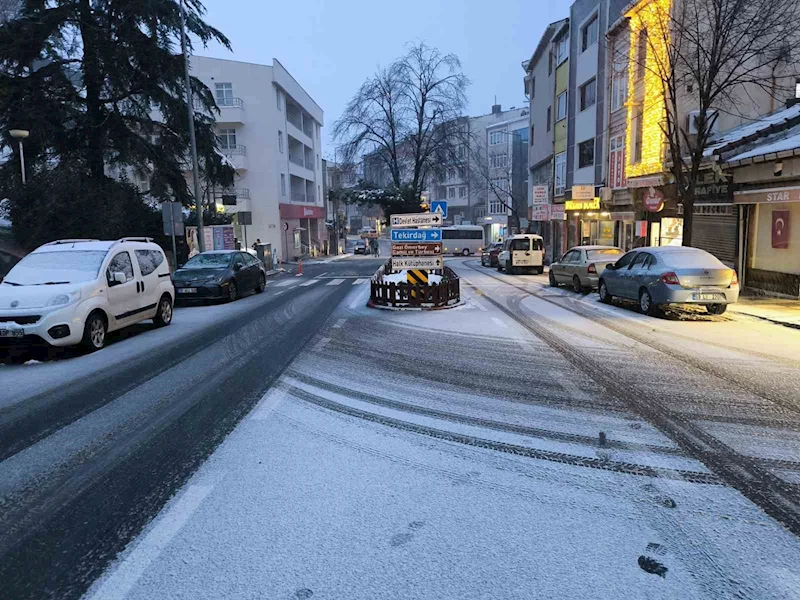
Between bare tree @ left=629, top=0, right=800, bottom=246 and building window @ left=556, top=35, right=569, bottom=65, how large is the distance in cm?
1129

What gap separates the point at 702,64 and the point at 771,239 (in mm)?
5382

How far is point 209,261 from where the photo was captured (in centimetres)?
1838

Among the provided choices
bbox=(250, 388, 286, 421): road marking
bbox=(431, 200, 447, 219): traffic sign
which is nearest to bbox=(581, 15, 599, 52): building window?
bbox=(431, 200, 447, 219): traffic sign

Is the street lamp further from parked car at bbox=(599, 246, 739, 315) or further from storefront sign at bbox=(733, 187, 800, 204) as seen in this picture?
storefront sign at bbox=(733, 187, 800, 204)

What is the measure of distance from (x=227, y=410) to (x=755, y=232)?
1689 centimetres

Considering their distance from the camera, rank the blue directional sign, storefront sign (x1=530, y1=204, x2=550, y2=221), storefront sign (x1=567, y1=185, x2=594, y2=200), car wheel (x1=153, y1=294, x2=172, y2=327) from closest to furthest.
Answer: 1. car wheel (x1=153, y1=294, x2=172, y2=327)
2. the blue directional sign
3. storefront sign (x1=567, y1=185, x2=594, y2=200)
4. storefront sign (x1=530, y1=204, x2=550, y2=221)

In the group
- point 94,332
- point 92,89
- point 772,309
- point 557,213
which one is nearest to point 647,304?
point 772,309

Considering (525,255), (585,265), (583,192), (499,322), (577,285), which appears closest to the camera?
(499,322)

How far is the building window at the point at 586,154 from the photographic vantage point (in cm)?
3250

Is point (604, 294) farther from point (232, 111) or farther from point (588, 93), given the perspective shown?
point (232, 111)

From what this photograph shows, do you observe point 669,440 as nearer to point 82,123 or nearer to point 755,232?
point 755,232

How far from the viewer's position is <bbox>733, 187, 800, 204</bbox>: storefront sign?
561 inches

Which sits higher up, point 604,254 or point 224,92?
point 224,92

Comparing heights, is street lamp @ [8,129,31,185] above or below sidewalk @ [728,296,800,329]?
above
